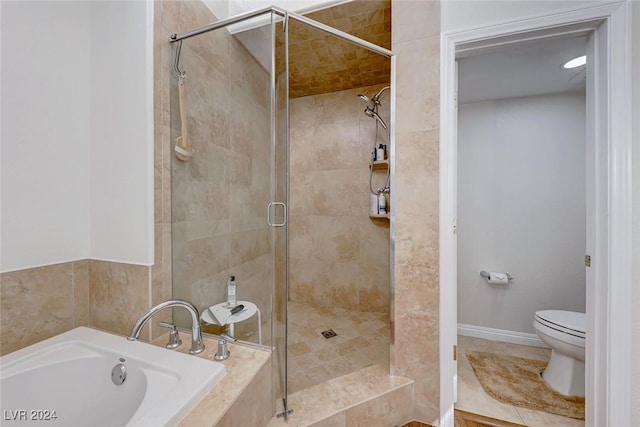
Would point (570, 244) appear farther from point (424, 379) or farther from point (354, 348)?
point (354, 348)

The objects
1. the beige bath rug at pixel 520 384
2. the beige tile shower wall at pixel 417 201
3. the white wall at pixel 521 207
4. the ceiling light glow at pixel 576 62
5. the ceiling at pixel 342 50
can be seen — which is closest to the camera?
the beige tile shower wall at pixel 417 201

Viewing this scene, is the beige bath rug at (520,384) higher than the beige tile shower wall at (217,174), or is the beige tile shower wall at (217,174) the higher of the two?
the beige tile shower wall at (217,174)

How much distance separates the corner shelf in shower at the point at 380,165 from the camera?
227cm

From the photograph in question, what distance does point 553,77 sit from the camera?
192 centimetres

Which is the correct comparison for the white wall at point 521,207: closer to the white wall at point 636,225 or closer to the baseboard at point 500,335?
the baseboard at point 500,335

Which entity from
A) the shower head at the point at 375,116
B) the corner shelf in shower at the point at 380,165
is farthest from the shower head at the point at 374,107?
the corner shelf in shower at the point at 380,165

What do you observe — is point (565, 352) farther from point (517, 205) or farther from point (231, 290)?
point (231, 290)

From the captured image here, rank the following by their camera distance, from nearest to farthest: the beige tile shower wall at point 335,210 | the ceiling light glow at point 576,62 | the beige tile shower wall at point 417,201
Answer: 1. the beige tile shower wall at point 417,201
2. the ceiling light glow at point 576,62
3. the beige tile shower wall at point 335,210

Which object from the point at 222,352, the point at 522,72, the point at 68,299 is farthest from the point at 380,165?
the point at 68,299

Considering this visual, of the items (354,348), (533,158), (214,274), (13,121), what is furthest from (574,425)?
(13,121)

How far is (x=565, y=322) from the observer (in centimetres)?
164

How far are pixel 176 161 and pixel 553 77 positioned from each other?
2710 millimetres

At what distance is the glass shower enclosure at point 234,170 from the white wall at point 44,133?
0.42 metres
